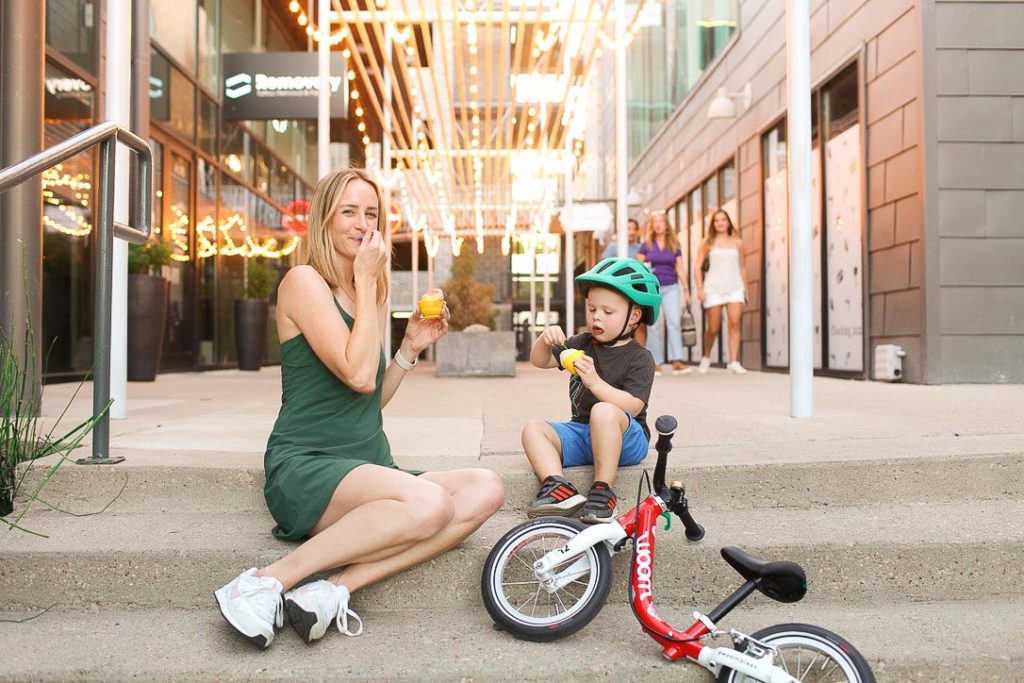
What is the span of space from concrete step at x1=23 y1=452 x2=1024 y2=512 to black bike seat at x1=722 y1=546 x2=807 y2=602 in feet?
2.72

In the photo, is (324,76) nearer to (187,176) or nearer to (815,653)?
(187,176)

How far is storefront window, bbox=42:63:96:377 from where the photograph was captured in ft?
23.5

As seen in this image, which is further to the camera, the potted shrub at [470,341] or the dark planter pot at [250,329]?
the dark planter pot at [250,329]

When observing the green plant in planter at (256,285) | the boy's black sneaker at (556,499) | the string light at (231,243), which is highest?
the string light at (231,243)

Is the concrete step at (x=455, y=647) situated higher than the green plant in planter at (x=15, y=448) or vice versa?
the green plant in planter at (x=15, y=448)

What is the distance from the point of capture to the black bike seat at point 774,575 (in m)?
1.93

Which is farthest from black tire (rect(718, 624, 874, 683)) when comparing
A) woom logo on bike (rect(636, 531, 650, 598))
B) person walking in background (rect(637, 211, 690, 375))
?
person walking in background (rect(637, 211, 690, 375))

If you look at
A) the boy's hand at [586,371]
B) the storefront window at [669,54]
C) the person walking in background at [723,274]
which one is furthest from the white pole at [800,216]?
the storefront window at [669,54]

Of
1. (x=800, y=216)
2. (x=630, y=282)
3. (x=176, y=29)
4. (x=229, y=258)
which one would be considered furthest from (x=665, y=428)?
(x=229, y=258)

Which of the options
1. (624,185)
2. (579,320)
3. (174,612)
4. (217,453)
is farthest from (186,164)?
(579,320)

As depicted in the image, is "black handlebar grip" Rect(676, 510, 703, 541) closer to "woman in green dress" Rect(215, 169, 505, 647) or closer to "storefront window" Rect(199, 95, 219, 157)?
"woman in green dress" Rect(215, 169, 505, 647)

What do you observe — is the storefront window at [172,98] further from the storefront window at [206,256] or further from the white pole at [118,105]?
the white pole at [118,105]

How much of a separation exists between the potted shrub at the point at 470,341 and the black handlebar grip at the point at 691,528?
23.1ft

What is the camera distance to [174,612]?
2.40 meters
